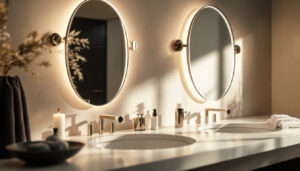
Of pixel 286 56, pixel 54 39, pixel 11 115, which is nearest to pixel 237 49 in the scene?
pixel 286 56

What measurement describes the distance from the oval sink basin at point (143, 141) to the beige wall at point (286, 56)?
5.40 ft

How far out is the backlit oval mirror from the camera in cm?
204

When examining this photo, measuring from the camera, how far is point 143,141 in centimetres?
218

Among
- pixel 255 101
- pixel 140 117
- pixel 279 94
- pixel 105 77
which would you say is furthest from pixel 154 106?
pixel 279 94

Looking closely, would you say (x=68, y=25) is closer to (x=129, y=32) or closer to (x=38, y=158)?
(x=129, y=32)

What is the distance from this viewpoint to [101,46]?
2160 mm

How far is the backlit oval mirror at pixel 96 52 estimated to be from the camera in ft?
6.69

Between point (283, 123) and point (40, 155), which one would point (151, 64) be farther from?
point (40, 155)

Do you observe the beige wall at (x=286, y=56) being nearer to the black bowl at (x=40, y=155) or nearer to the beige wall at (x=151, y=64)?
the beige wall at (x=151, y=64)

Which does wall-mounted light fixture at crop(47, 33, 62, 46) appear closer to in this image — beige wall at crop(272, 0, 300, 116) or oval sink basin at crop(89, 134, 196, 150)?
oval sink basin at crop(89, 134, 196, 150)

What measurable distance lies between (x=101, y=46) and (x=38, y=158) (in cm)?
91

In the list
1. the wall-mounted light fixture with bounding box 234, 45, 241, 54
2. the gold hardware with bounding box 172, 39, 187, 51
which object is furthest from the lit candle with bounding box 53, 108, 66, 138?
the wall-mounted light fixture with bounding box 234, 45, 241, 54

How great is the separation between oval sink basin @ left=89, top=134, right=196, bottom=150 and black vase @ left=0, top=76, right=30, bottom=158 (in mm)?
498

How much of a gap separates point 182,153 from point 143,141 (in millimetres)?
552
